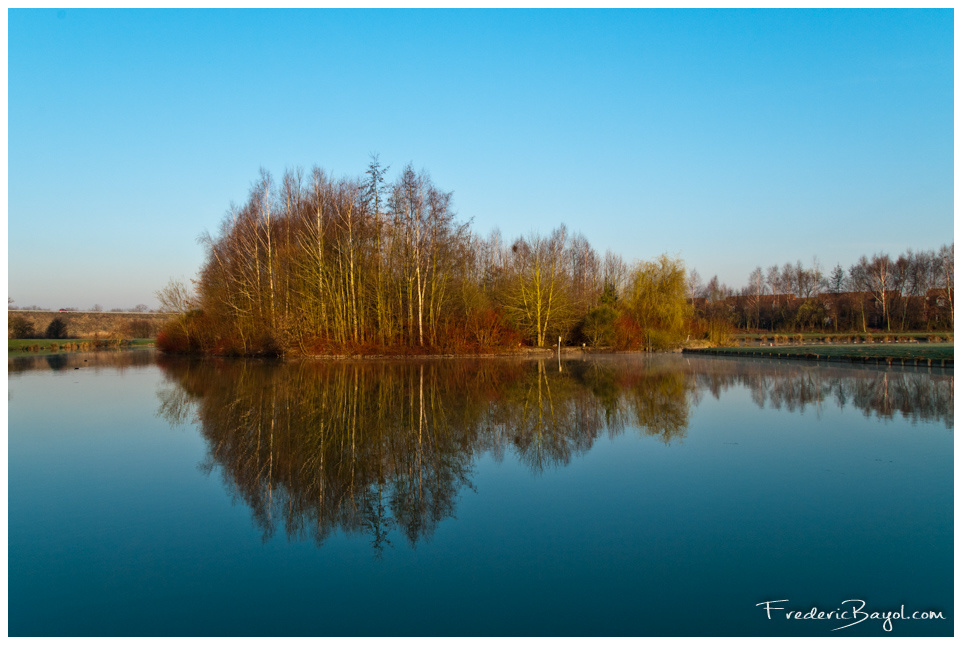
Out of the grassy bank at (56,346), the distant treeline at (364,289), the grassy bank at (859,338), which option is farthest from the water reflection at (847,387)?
the grassy bank at (56,346)

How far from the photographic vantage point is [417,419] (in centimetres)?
1084

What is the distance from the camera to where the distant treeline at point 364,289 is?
29594 millimetres

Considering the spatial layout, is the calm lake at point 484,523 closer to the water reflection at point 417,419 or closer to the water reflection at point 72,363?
the water reflection at point 417,419

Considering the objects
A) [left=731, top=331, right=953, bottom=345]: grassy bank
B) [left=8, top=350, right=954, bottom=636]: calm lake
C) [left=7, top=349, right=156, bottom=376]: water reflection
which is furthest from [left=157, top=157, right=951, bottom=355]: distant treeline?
[left=8, top=350, right=954, bottom=636]: calm lake

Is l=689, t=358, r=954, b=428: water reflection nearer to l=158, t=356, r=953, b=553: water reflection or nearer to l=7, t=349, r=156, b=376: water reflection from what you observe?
l=158, t=356, r=953, b=553: water reflection

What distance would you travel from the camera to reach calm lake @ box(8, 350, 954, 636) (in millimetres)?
3721

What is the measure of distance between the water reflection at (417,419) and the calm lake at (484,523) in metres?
0.06

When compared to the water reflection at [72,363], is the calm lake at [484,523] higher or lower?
lower

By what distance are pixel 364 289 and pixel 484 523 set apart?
25.9 meters

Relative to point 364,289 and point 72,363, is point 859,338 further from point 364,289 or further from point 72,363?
point 72,363

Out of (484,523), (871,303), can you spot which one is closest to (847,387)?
(484,523)

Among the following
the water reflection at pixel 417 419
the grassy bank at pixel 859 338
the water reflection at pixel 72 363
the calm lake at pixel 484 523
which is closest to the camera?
the calm lake at pixel 484 523

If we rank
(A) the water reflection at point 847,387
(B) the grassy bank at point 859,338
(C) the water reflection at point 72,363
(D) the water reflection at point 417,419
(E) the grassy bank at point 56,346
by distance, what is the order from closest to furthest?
(D) the water reflection at point 417,419 < (A) the water reflection at point 847,387 < (C) the water reflection at point 72,363 < (B) the grassy bank at point 859,338 < (E) the grassy bank at point 56,346

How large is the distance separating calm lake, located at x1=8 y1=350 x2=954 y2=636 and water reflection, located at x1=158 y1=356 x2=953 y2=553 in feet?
0.19
